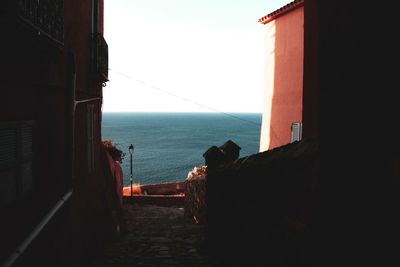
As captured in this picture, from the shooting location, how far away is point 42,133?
571cm

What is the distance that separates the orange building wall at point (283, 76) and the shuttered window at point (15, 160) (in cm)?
1277

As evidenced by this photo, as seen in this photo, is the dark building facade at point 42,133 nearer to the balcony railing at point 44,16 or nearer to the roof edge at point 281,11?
the balcony railing at point 44,16

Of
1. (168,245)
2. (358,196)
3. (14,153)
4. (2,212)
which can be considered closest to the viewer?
(358,196)

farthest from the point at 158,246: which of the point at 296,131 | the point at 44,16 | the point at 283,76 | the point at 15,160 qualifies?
the point at 283,76

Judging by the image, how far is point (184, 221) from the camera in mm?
15086

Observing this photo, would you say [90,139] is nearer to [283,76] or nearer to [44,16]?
[44,16]

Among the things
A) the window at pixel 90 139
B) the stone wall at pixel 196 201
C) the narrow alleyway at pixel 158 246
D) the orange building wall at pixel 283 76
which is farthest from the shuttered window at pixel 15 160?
the orange building wall at pixel 283 76

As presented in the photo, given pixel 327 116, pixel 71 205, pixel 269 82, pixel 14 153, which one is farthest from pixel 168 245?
pixel 269 82

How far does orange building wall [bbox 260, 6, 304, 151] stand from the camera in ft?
54.2

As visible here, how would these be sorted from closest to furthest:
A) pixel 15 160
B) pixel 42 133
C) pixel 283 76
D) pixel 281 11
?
pixel 15 160, pixel 42 133, pixel 281 11, pixel 283 76

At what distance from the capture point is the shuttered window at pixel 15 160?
14.4ft

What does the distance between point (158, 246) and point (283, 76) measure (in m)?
10.4

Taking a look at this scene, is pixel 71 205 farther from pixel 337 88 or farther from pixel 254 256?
pixel 337 88

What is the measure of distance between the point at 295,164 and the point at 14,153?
3347 millimetres
